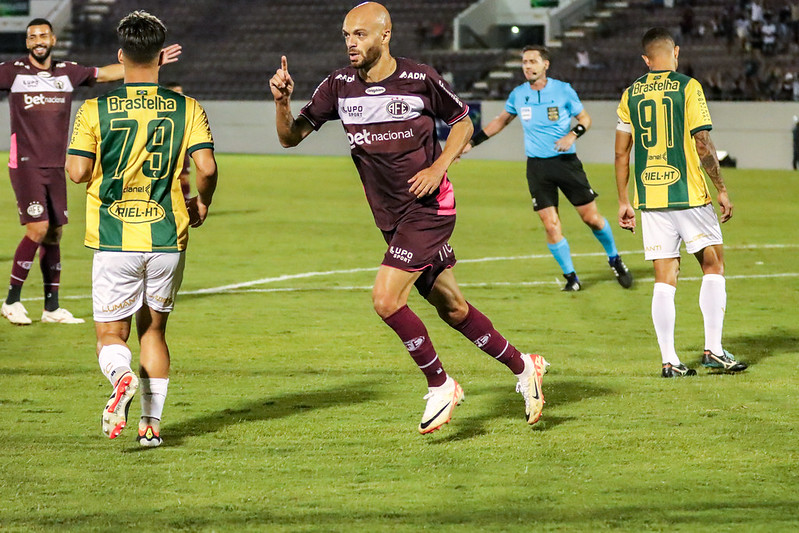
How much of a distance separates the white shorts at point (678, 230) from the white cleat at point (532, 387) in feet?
4.90

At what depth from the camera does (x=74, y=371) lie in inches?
293

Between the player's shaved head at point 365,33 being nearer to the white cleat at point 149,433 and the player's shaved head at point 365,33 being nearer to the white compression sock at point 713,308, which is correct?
the white cleat at point 149,433

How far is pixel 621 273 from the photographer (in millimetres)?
11234

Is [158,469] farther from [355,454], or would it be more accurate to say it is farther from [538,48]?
[538,48]

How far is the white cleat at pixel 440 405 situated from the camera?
551cm

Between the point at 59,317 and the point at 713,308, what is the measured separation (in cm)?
501

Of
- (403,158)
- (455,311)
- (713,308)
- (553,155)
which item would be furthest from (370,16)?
(553,155)

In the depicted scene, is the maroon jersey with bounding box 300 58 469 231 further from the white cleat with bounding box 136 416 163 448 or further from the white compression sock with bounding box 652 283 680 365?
the white compression sock with bounding box 652 283 680 365

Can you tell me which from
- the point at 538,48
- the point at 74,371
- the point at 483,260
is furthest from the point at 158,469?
the point at 483,260

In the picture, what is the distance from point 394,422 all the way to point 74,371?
247 cm

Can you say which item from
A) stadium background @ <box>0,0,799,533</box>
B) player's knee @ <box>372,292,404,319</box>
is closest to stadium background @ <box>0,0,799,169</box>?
stadium background @ <box>0,0,799,533</box>

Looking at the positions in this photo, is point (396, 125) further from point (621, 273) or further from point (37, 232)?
point (621, 273)

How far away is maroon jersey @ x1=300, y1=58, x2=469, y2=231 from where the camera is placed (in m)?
5.61

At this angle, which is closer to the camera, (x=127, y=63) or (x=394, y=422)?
(x=127, y=63)
